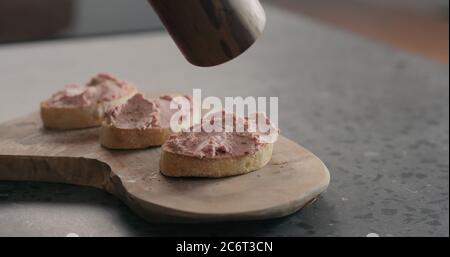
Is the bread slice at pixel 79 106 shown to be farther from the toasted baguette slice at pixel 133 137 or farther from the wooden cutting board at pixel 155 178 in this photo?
the toasted baguette slice at pixel 133 137

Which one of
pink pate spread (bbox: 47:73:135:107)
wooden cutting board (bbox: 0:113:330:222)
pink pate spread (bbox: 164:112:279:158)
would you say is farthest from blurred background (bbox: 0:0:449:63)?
pink pate spread (bbox: 164:112:279:158)

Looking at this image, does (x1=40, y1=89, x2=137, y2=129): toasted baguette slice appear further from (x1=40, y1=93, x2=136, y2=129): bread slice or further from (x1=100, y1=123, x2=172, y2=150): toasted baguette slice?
(x1=100, y1=123, x2=172, y2=150): toasted baguette slice

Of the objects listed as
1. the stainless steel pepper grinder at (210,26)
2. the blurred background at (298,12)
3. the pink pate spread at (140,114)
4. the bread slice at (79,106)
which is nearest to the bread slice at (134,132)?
the pink pate spread at (140,114)

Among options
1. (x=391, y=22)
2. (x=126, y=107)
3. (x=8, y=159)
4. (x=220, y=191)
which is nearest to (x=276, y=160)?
(x=220, y=191)

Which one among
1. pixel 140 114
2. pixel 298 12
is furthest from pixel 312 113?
pixel 298 12

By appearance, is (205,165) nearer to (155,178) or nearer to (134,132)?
(155,178)
